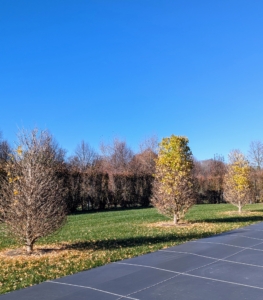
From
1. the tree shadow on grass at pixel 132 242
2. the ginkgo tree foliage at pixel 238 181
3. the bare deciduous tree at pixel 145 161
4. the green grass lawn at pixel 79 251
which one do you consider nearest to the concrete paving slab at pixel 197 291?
the green grass lawn at pixel 79 251

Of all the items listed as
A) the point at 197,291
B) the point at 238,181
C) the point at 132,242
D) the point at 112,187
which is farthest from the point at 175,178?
the point at 112,187

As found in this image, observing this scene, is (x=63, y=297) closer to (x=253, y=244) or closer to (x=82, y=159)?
(x=253, y=244)

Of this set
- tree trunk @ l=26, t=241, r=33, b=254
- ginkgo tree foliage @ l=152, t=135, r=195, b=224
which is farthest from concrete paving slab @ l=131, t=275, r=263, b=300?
ginkgo tree foliage @ l=152, t=135, r=195, b=224

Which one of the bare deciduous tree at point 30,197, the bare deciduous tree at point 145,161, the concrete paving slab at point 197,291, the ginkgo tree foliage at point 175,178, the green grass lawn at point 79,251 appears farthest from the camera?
the bare deciduous tree at point 145,161

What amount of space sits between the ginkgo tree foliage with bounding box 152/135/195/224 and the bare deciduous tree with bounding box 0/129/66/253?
6264 millimetres

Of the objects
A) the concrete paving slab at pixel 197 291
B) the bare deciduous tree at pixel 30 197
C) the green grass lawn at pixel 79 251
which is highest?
the bare deciduous tree at pixel 30 197

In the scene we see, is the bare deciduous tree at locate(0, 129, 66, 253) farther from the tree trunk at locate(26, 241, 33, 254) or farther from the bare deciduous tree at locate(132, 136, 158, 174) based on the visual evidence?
the bare deciduous tree at locate(132, 136, 158, 174)

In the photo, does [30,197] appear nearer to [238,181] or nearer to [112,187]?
[238,181]

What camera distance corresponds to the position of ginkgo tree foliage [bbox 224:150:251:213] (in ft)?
66.4

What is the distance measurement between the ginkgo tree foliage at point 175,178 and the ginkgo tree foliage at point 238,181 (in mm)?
7004

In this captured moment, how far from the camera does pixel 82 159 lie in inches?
2151

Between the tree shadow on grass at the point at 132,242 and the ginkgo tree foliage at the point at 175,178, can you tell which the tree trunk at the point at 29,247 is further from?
the ginkgo tree foliage at the point at 175,178

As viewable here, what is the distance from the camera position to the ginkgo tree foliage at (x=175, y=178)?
14016 millimetres

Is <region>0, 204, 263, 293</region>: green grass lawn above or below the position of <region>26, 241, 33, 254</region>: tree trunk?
below
